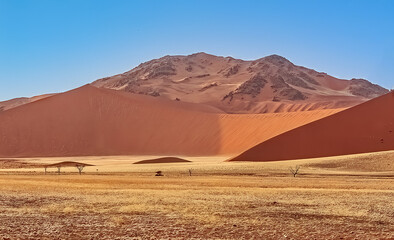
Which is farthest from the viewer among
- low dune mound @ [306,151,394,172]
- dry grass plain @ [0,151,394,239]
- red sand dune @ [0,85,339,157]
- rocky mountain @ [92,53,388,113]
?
rocky mountain @ [92,53,388,113]

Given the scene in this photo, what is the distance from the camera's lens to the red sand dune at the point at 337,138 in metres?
43.1

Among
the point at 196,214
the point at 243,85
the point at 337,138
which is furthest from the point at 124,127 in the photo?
the point at 196,214

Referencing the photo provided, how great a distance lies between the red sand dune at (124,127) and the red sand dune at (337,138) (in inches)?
641

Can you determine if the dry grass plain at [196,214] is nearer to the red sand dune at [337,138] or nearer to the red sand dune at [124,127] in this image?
the red sand dune at [337,138]

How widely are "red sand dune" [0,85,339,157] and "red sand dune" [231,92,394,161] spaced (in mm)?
16278

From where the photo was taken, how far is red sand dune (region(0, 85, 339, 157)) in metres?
66.1

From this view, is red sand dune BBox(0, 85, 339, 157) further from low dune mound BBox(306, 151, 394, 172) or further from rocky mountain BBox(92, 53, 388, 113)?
low dune mound BBox(306, 151, 394, 172)

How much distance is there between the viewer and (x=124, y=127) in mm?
74250

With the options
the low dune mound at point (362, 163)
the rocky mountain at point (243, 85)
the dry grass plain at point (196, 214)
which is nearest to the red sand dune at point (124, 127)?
the rocky mountain at point (243, 85)

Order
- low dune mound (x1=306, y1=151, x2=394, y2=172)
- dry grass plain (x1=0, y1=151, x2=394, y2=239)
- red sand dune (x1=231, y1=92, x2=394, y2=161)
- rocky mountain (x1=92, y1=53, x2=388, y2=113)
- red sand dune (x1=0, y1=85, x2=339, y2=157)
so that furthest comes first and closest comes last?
rocky mountain (x1=92, y1=53, x2=388, y2=113)
red sand dune (x1=0, y1=85, x2=339, y2=157)
red sand dune (x1=231, y1=92, x2=394, y2=161)
low dune mound (x1=306, y1=151, x2=394, y2=172)
dry grass plain (x1=0, y1=151, x2=394, y2=239)

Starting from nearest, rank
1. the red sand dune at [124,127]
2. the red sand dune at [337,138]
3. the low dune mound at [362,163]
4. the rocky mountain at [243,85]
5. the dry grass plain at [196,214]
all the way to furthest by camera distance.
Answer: the dry grass plain at [196,214], the low dune mound at [362,163], the red sand dune at [337,138], the red sand dune at [124,127], the rocky mountain at [243,85]

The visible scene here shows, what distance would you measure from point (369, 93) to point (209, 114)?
68.8m

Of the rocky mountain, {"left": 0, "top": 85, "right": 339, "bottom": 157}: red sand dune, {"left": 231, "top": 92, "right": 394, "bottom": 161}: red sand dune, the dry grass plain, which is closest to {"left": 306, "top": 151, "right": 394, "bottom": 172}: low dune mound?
{"left": 231, "top": 92, "right": 394, "bottom": 161}: red sand dune

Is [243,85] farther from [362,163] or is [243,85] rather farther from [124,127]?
[362,163]
